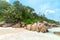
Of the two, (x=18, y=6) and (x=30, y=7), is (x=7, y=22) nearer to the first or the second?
(x=18, y=6)

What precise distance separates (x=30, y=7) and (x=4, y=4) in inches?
244

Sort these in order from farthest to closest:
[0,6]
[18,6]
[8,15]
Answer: [0,6]
[18,6]
[8,15]

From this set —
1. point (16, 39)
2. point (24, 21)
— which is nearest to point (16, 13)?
point (24, 21)

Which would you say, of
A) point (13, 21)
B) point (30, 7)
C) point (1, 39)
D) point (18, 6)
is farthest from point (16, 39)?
point (30, 7)

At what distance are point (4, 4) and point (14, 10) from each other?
11.2m

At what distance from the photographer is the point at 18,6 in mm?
35250

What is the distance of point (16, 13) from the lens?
110 feet

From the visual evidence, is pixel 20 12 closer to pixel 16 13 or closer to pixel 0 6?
pixel 16 13

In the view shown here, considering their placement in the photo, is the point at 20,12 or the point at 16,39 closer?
the point at 16,39

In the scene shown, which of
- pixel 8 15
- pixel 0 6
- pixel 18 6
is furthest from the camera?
pixel 0 6

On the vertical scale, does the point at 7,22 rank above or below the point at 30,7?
below

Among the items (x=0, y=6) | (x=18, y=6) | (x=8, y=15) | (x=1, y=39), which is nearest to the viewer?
(x=1, y=39)

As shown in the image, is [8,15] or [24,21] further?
[24,21]

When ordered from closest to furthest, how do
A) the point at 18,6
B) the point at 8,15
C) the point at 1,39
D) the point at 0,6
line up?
the point at 1,39 < the point at 8,15 < the point at 18,6 < the point at 0,6
